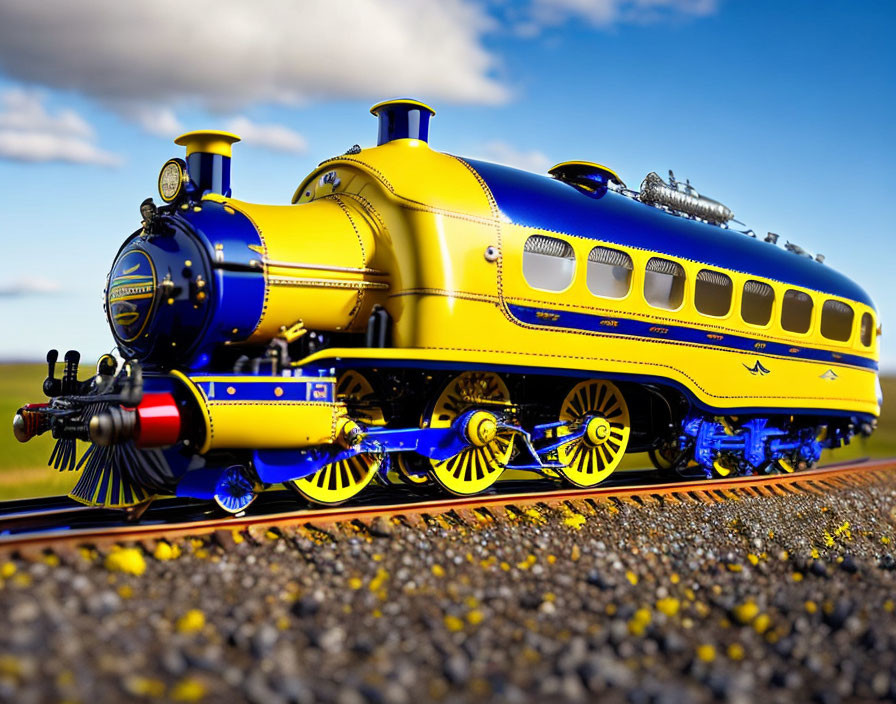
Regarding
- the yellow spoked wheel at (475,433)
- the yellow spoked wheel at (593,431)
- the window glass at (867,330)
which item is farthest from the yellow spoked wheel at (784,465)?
the yellow spoked wheel at (475,433)

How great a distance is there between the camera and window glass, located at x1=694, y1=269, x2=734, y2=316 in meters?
9.05

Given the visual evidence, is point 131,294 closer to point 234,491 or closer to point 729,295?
point 234,491

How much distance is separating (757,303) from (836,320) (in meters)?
2.33

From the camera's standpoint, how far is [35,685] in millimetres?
3316

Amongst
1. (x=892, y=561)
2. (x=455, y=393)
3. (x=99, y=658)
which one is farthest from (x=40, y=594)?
(x=892, y=561)

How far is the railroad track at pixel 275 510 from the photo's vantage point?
5332 millimetres

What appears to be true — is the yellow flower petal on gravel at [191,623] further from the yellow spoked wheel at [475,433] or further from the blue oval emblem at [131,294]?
the yellow spoked wheel at [475,433]

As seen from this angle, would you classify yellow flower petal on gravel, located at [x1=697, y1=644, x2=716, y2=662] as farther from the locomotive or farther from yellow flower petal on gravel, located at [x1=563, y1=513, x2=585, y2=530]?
the locomotive

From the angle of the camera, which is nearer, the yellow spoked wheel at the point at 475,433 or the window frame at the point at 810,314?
the yellow spoked wheel at the point at 475,433

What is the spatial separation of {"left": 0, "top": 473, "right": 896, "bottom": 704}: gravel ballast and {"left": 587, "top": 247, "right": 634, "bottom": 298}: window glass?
8.70ft

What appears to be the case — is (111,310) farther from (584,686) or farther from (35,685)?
(584,686)

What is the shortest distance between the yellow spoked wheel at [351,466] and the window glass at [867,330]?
28.4ft

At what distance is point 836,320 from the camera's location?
11.4 metres

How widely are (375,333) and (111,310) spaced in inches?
100
